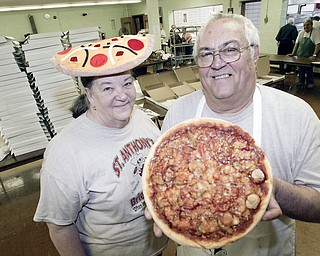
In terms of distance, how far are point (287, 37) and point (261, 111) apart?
6.96m

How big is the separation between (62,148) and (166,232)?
23.3 inches

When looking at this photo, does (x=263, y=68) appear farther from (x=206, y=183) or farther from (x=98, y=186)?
(x=98, y=186)

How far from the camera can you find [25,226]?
241 centimetres

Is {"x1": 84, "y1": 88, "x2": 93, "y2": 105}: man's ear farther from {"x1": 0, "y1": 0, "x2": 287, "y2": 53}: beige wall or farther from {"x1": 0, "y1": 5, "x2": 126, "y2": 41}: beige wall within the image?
{"x1": 0, "y1": 5, "x2": 126, "y2": 41}: beige wall

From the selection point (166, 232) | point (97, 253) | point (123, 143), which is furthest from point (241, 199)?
point (97, 253)

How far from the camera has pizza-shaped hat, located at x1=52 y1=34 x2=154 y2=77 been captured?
1009mm

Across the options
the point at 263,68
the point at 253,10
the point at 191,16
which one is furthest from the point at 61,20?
the point at 263,68

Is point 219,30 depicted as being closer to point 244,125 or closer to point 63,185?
point 244,125

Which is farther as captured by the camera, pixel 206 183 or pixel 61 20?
pixel 61 20

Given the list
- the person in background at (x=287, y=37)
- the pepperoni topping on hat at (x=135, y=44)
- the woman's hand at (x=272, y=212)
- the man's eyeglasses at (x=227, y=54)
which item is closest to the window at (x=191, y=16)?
the person in background at (x=287, y=37)

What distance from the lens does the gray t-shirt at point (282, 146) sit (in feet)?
3.21

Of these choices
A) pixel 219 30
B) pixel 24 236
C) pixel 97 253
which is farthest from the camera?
pixel 24 236

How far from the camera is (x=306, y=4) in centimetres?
718

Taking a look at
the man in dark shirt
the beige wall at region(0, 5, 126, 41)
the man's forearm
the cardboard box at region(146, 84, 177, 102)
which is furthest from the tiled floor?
the beige wall at region(0, 5, 126, 41)
